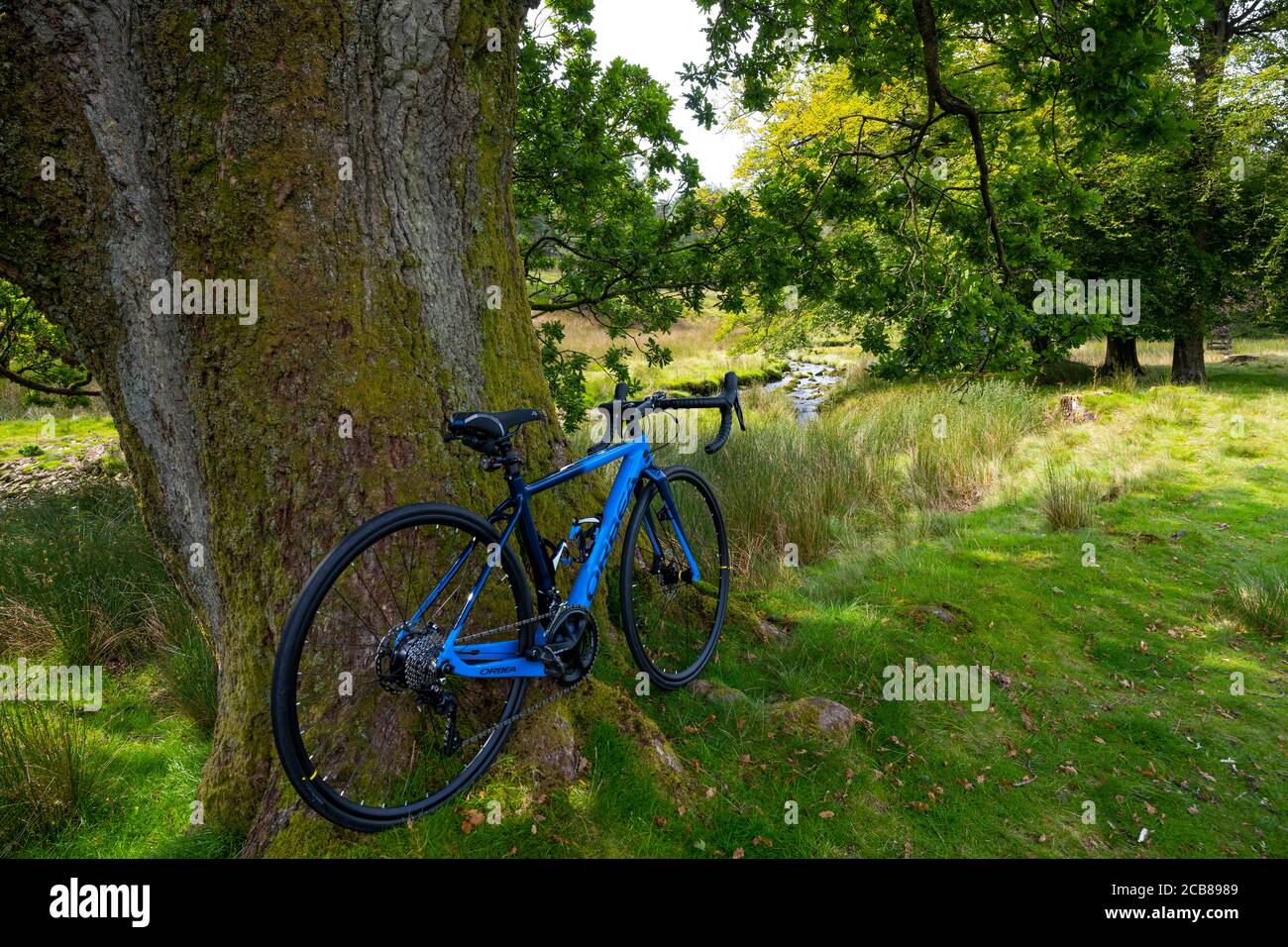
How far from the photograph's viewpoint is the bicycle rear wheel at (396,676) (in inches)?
81.0

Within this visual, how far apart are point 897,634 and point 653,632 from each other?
1.54m

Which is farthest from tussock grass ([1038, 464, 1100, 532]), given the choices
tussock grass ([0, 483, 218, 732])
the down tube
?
tussock grass ([0, 483, 218, 732])

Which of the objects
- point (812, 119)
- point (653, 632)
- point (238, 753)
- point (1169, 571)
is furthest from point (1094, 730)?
point (812, 119)

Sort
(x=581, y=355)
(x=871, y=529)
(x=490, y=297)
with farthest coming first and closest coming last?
(x=871, y=529)
(x=581, y=355)
(x=490, y=297)

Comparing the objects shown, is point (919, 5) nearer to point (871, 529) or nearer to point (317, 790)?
point (871, 529)

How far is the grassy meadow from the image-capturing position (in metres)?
2.41

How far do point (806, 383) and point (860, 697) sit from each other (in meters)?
16.4

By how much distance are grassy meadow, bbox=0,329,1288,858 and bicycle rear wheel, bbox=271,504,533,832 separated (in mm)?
124

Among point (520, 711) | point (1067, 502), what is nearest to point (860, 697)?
point (520, 711)

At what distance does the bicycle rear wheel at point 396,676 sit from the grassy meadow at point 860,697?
0.12 metres

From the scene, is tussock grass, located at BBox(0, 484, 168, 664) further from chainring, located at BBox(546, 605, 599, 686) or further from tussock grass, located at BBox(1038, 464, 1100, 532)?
tussock grass, located at BBox(1038, 464, 1100, 532)

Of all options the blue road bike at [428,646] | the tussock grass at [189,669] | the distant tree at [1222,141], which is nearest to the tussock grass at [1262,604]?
the blue road bike at [428,646]

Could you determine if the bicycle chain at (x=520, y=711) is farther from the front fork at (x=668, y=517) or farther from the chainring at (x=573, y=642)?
the front fork at (x=668, y=517)

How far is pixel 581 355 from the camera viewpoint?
233 inches
